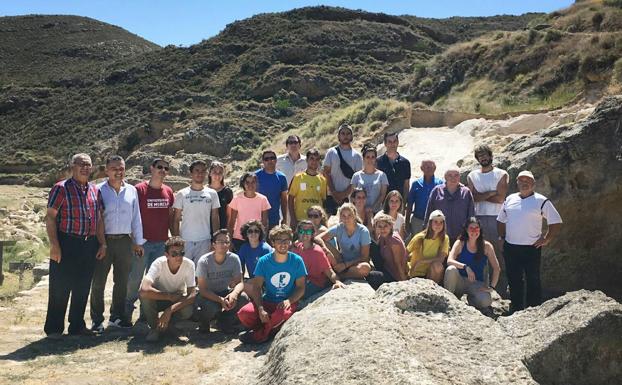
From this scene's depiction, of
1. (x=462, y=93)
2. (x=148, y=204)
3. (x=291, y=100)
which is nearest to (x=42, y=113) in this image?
(x=291, y=100)

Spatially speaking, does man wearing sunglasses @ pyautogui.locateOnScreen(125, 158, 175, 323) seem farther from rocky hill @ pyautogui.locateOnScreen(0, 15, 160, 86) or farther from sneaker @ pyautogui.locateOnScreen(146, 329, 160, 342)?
rocky hill @ pyautogui.locateOnScreen(0, 15, 160, 86)

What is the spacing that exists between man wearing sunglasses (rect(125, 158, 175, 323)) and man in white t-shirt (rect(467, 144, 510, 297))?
374cm

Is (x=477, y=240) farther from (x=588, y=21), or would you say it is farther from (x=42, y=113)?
(x=42, y=113)

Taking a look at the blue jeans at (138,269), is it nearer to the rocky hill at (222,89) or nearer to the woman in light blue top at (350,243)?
the woman in light blue top at (350,243)

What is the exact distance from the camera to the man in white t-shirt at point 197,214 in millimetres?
6859

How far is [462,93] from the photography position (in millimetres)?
22391

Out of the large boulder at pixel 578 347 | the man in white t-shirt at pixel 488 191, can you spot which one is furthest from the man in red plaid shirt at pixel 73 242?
the man in white t-shirt at pixel 488 191

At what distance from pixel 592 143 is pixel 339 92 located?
107ft

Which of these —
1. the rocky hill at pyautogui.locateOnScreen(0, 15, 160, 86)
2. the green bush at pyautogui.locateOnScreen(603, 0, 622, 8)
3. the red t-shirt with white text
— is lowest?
the red t-shirt with white text

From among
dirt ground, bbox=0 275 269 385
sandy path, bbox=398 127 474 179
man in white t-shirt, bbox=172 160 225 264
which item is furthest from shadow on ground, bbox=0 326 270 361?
sandy path, bbox=398 127 474 179

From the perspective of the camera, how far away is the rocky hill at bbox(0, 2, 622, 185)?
69.3 ft

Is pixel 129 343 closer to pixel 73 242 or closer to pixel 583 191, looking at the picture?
pixel 73 242

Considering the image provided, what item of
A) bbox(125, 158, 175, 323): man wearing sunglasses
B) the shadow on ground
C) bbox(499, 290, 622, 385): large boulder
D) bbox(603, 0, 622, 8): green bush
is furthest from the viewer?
bbox(603, 0, 622, 8): green bush

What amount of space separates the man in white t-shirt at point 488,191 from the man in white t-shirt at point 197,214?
3.19 meters
